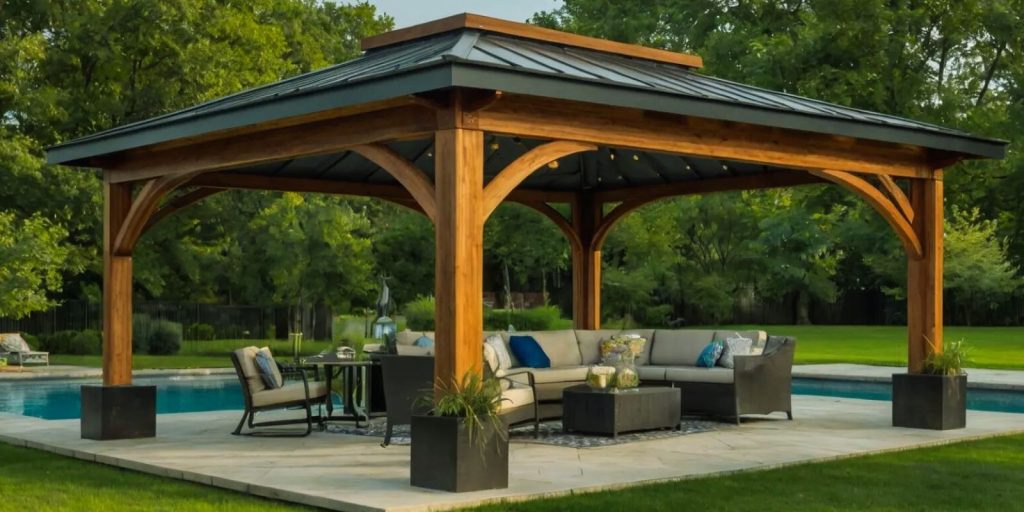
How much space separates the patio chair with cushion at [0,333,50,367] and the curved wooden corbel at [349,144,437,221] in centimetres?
1448

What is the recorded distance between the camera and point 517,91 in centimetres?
737

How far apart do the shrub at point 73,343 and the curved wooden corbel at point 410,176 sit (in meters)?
18.3

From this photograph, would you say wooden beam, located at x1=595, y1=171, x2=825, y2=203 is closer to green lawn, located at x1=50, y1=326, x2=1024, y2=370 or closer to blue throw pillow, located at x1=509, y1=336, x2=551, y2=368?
blue throw pillow, located at x1=509, y1=336, x2=551, y2=368

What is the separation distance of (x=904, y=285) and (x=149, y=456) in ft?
99.9

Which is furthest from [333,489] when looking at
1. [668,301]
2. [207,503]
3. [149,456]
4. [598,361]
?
[668,301]

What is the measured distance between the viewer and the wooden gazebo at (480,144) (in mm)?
7457

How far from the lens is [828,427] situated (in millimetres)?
11141

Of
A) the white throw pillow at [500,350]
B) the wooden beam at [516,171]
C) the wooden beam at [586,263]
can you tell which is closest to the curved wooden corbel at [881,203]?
the white throw pillow at [500,350]

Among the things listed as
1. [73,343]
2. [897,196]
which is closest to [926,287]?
[897,196]

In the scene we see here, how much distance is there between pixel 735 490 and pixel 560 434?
3.07m

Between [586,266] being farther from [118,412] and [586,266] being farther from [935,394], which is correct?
[118,412]

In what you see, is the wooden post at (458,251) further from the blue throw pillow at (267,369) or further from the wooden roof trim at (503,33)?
the blue throw pillow at (267,369)

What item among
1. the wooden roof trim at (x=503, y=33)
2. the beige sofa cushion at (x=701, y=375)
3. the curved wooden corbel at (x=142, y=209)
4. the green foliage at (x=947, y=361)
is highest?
the wooden roof trim at (x=503, y=33)

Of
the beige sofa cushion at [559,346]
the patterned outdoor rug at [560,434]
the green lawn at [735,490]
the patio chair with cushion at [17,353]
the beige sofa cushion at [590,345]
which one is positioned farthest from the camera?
the patio chair with cushion at [17,353]
